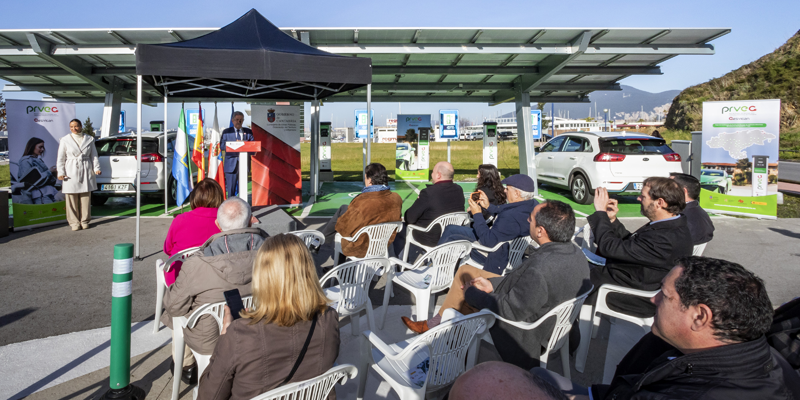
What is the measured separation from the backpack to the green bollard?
2819mm

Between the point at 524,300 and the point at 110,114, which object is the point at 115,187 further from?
the point at 524,300

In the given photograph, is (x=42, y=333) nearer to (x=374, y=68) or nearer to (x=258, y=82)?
(x=258, y=82)

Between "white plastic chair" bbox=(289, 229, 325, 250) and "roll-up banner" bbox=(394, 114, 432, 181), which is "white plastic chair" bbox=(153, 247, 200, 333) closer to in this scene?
"white plastic chair" bbox=(289, 229, 325, 250)

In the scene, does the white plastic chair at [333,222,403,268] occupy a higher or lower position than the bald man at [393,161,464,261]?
lower

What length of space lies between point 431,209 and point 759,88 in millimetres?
38591

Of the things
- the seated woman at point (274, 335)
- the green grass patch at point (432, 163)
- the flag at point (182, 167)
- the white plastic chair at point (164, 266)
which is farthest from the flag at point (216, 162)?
the green grass patch at point (432, 163)

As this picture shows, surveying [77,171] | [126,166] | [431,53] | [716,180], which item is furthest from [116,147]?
[716,180]

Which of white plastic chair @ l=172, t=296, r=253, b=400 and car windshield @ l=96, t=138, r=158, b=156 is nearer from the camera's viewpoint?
white plastic chair @ l=172, t=296, r=253, b=400

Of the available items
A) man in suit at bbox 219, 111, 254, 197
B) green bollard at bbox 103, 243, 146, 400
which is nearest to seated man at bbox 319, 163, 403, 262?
green bollard at bbox 103, 243, 146, 400

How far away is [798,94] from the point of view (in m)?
31.2

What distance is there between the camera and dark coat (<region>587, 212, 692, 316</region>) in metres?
3.05

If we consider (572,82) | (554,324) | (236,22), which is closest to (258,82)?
(236,22)

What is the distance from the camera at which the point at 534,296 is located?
8.13 ft

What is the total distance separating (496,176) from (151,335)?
147 inches
